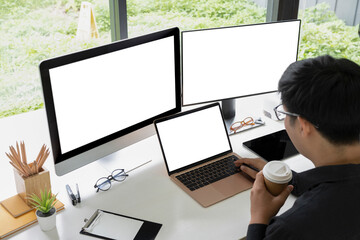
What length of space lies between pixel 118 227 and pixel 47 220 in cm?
21

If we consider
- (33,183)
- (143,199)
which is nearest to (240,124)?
(143,199)

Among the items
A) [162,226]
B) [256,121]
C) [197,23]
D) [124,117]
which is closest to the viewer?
[162,226]

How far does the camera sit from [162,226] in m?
1.29

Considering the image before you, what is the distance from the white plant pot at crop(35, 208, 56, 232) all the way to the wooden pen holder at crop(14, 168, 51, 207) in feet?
0.31

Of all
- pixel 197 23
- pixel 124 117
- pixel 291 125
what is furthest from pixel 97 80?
pixel 197 23

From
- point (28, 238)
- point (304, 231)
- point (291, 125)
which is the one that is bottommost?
point (28, 238)

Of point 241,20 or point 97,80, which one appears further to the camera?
point 241,20

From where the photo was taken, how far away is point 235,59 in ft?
A: 5.84

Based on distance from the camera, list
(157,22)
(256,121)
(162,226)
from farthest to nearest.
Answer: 1. (157,22)
2. (256,121)
3. (162,226)

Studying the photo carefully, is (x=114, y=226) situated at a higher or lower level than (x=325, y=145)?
lower

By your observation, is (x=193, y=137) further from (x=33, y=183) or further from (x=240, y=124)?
(x=33, y=183)

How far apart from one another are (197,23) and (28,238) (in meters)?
2.88

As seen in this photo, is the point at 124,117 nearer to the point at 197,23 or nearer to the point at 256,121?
the point at 256,121

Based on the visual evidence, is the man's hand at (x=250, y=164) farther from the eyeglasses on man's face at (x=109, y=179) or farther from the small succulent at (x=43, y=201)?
the small succulent at (x=43, y=201)
